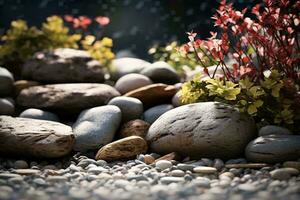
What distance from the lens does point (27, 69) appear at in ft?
20.3

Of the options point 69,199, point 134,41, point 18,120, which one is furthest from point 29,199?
point 134,41

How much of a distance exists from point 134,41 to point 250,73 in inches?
166

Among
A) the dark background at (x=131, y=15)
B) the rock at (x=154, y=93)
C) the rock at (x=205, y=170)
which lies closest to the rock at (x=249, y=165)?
the rock at (x=205, y=170)

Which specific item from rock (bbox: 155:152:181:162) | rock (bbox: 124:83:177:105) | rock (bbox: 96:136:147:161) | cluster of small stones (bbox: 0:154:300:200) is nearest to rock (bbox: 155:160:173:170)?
cluster of small stones (bbox: 0:154:300:200)

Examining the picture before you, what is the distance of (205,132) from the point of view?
421 centimetres

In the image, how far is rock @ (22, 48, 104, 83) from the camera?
19.6 ft

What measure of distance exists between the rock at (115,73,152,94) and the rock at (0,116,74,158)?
4.85 feet

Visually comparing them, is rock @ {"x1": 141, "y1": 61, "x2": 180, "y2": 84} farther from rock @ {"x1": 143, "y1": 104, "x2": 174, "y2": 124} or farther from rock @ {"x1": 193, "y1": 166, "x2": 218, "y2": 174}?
rock @ {"x1": 193, "y1": 166, "x2": 218, "y2": 174}

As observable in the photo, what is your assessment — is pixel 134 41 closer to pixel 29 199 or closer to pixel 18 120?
pixel 18 120

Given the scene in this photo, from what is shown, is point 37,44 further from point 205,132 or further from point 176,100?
point 205,132

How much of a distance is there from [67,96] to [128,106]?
2.68ft

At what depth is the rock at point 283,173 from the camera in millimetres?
3428

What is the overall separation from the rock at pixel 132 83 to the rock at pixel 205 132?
1.31 metres

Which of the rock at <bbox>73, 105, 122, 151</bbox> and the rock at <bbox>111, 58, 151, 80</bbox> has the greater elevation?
the rock at <bbox>111, 58, 151, 80</bbox>
